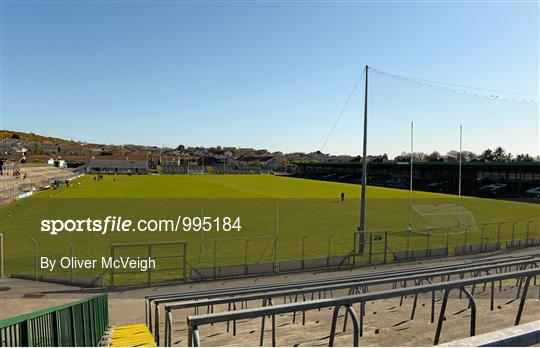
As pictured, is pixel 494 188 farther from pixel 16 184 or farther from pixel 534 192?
pixel 16 184

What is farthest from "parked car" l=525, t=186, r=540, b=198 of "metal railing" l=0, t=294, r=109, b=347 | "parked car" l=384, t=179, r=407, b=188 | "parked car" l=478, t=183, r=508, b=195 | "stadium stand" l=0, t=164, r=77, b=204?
"stadium stand" l=0, t=164, r=77, b=204

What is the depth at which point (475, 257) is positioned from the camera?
64.7ft

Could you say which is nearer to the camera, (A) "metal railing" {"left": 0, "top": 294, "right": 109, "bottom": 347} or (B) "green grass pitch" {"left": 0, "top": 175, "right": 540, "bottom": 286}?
(A) "metal railing" {"left": 0, "top": 294, "right": 109, "bottom": 347}

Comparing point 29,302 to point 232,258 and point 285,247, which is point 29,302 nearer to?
point 232,258

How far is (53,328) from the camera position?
4629mm

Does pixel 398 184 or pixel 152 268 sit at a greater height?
pixel 398 184

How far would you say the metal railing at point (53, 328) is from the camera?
356cm

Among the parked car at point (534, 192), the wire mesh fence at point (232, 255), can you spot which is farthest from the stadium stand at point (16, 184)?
the parked car at point (534, 192)

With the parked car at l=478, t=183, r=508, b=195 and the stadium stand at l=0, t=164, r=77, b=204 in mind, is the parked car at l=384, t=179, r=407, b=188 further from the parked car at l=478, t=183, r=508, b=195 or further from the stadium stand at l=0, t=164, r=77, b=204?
the stadium stand at l=0, t=164, r=77, b=204

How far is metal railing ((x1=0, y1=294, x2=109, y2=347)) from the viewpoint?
11.7 ft

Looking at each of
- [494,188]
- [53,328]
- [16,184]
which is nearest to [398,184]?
[494,188]

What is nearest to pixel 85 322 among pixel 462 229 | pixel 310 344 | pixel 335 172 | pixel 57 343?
pixel 57 343

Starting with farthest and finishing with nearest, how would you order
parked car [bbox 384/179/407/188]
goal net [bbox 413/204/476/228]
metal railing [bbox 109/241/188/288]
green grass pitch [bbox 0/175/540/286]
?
parked car [bbox 384/179/407/188], goal net [bbox 413/204/476/228], green grass pitch [bbox 0/175/540/286], metal railing [bbox 109/241/188/288]

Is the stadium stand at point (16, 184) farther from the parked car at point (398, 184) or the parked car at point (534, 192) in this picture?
the parked car at point (534, 192)
